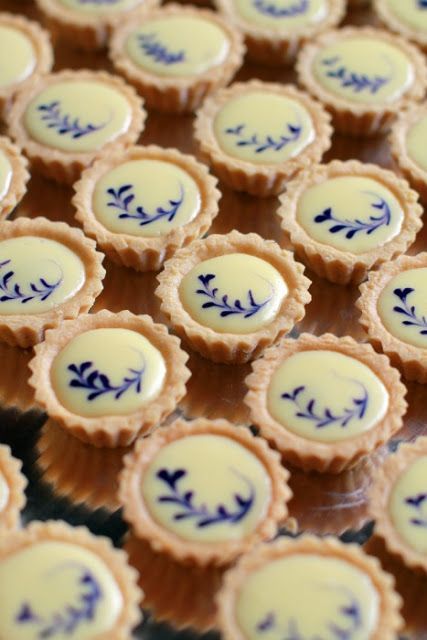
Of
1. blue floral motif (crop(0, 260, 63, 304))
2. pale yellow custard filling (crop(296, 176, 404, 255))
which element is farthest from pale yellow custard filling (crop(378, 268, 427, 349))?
blue floral motif (crop(0, 260, 63, 304))

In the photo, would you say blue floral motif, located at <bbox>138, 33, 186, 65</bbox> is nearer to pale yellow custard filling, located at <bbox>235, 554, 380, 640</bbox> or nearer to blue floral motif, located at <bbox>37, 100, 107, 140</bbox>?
blue floral motif, located at <bbox>37, 100, 107, 140</bbox>

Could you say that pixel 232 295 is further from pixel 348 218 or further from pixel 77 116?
pixel 77 116

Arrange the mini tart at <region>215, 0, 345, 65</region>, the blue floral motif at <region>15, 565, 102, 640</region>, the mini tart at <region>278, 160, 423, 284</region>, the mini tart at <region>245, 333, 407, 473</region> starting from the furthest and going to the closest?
1. the mini tart at <region>215, 0, 345, 65</region>
2. the mini tart at <region>278, 160, 423, 284</region>
3. the mini tart at <region>245, 333, 407, 473</region>
4. the blue floral motif at <region>15, 565, 102, 640</region>

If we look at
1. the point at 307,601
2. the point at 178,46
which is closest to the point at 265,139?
the point at 178,46

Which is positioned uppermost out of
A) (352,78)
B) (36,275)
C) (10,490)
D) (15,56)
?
(352,78)

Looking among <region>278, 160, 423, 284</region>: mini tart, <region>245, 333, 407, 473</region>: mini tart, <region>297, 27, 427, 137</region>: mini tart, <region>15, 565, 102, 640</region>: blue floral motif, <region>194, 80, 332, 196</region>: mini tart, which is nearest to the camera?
<region>15, 565, 102, 640</region>: blue floral motif

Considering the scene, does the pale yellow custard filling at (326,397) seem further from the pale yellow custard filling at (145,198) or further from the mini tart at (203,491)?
the pale yellow custard filling at (145,198)
